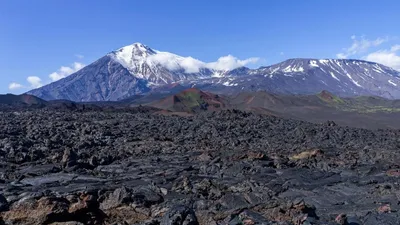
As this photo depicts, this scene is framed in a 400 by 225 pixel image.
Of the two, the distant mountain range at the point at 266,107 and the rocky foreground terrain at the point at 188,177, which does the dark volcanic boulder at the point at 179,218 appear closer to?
the rocky foreground terrain at the point at 188,177

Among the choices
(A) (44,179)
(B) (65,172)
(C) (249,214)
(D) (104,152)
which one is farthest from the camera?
(D) (104,152)

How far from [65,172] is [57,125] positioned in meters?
15.1

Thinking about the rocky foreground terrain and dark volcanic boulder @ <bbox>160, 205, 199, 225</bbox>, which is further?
the rocky foreground terrain

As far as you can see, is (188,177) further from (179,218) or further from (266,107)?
(266,107)

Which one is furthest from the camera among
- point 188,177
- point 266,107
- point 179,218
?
point 266,107

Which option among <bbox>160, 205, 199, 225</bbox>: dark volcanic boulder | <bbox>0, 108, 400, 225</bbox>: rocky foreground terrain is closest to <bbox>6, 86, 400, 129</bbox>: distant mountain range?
<bbox>0, 108, 400, 225</bbox>: rocky foreground terrain

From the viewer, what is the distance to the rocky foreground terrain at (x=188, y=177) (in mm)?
10641

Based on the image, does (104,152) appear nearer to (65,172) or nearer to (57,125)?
(65,172)

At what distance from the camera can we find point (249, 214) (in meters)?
10.3

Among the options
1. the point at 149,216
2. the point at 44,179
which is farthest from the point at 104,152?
the point at 149,216

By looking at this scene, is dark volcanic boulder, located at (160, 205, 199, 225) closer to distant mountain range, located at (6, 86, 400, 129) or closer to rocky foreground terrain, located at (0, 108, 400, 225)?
rocky foreground terrain, located at (0, 108, 400, 225)

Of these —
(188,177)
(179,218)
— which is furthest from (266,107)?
(179,218)

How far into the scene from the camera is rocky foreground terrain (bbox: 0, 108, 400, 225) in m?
10.6

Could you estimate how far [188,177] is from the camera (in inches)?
660
